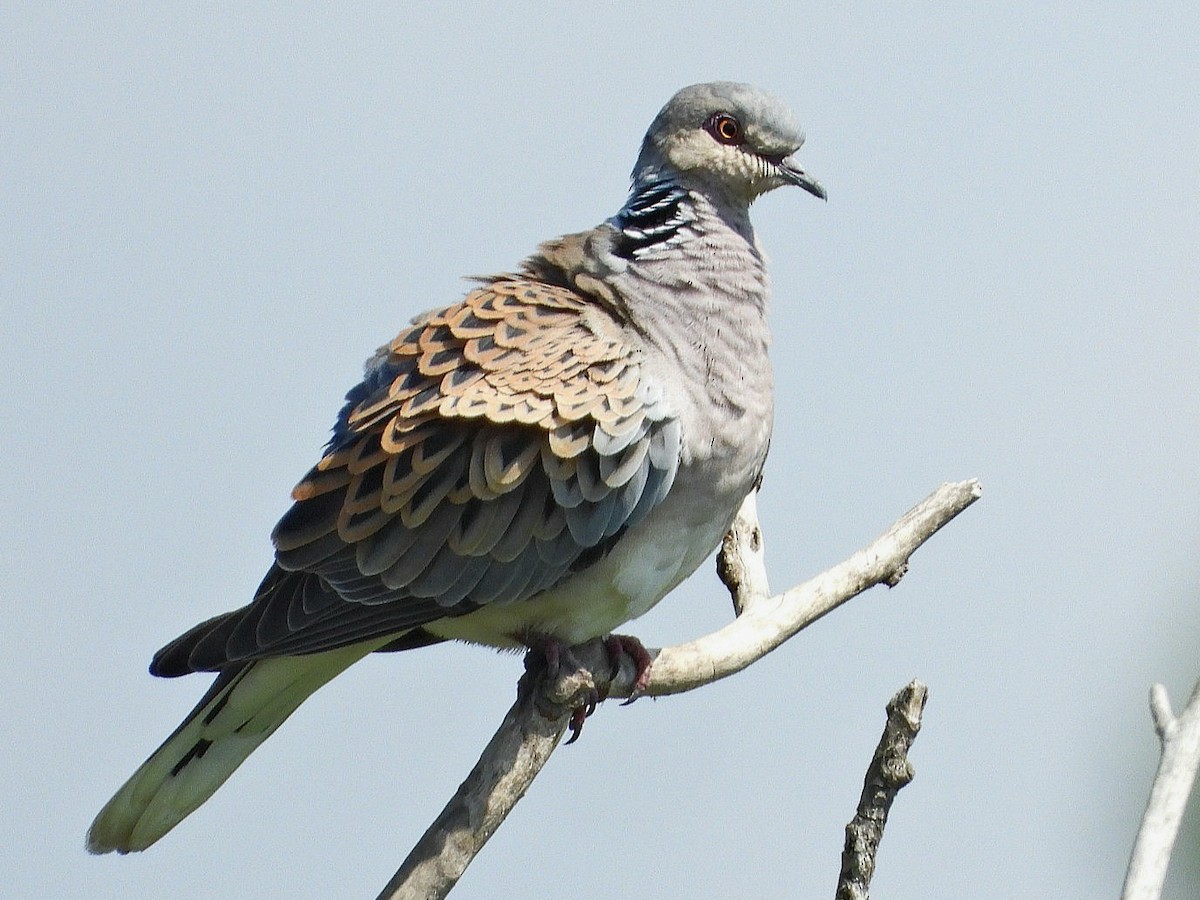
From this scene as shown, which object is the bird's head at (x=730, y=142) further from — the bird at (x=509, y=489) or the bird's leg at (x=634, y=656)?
the bird's leg at (x=634, y=656)

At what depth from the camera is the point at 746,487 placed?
4168 mm

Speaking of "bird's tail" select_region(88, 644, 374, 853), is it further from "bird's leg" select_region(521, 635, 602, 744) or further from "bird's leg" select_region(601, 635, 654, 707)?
"bird's leg" select_region(601, 635, 654, 707)

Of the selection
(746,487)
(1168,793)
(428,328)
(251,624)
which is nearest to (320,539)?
(251,624)

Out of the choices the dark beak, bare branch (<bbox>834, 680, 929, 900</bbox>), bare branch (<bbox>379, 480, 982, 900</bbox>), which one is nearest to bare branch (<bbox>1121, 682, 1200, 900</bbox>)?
bare branch (<bbox>834, 680, 929, 900</bbox>)

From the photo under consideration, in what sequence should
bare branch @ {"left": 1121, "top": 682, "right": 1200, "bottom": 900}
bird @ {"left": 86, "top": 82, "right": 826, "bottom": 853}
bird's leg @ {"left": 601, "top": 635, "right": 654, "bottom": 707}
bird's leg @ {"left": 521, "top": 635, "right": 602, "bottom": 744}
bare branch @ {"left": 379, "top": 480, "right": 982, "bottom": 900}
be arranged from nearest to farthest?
bare branch @ {"left": 1121, "top": 682, "right": 1200, "bottom": 900} → bare branch @ {"left": 379, "top": 480, "right": 982, "bottom": 900} → bird's leg @ {"left": 521, "top": 635, "right": 602, "bottom": 744} → bird @ {"left": 86, "top": 82, "right": 826, "bottom": 853} → bird's leg @ {"left": 601, "top": 635, "right": 654, "bottom": 707}

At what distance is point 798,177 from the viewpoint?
14.8 feet

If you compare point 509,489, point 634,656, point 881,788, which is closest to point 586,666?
point 634,656

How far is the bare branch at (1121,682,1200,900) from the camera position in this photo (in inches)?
112

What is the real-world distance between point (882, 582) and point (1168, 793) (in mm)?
1510

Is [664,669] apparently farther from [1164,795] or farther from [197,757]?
[1164,795]

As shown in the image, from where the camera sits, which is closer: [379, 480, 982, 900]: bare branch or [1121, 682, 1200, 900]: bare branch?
[1121, 682, 1200, 900]: bare branch

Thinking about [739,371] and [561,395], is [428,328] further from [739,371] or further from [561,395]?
[739,371]

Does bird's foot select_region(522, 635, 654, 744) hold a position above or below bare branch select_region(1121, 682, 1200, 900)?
above

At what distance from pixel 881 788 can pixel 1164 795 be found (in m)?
0.60
